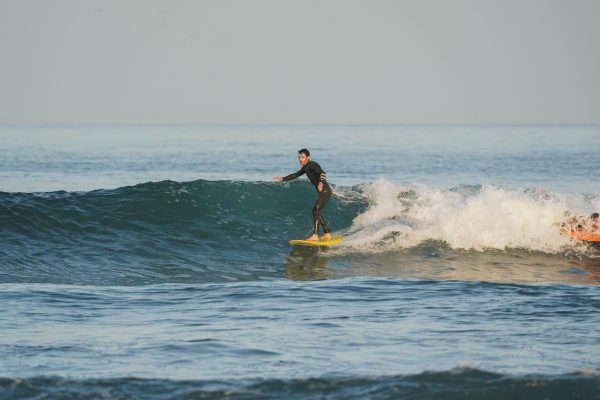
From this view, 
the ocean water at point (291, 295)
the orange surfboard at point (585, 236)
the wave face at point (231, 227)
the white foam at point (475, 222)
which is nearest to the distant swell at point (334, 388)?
the ocean water at point (291, 295)

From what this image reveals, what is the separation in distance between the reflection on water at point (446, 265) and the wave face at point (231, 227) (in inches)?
5.2

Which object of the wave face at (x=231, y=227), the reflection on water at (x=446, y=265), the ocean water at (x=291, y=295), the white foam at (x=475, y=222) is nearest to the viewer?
the ocean water at (x=291, y=295)

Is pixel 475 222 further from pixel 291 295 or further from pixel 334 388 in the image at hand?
pixel 334 388

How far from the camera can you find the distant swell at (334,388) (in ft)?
26.5

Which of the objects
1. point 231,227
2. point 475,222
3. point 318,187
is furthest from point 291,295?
point 475,222

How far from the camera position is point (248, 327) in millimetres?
10703

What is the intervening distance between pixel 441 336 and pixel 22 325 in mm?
4879

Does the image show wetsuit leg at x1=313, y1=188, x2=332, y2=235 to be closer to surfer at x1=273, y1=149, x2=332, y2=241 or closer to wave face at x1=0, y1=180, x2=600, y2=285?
surfer at x1=273, y1=149, x2=332, y2=241

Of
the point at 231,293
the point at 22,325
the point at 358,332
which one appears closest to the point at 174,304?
the point at 231,293

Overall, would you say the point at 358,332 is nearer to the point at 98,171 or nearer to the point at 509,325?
the point at 509,325

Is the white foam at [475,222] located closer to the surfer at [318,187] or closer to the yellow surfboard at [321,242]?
the yellow surfboard at [321,242]

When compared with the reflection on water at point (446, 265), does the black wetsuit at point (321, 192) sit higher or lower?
higher

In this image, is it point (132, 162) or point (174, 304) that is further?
point (132, 162)

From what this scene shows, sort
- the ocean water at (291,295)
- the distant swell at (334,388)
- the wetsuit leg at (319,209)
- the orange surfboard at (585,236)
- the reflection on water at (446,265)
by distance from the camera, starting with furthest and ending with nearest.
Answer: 1. the orange surfboard at (585,236)
2. the wetsuit leg at (319,209)
3. the reflection on water at (446,265)
4. the ocean water at (291,295)
5. the distant swell at (334,388)
